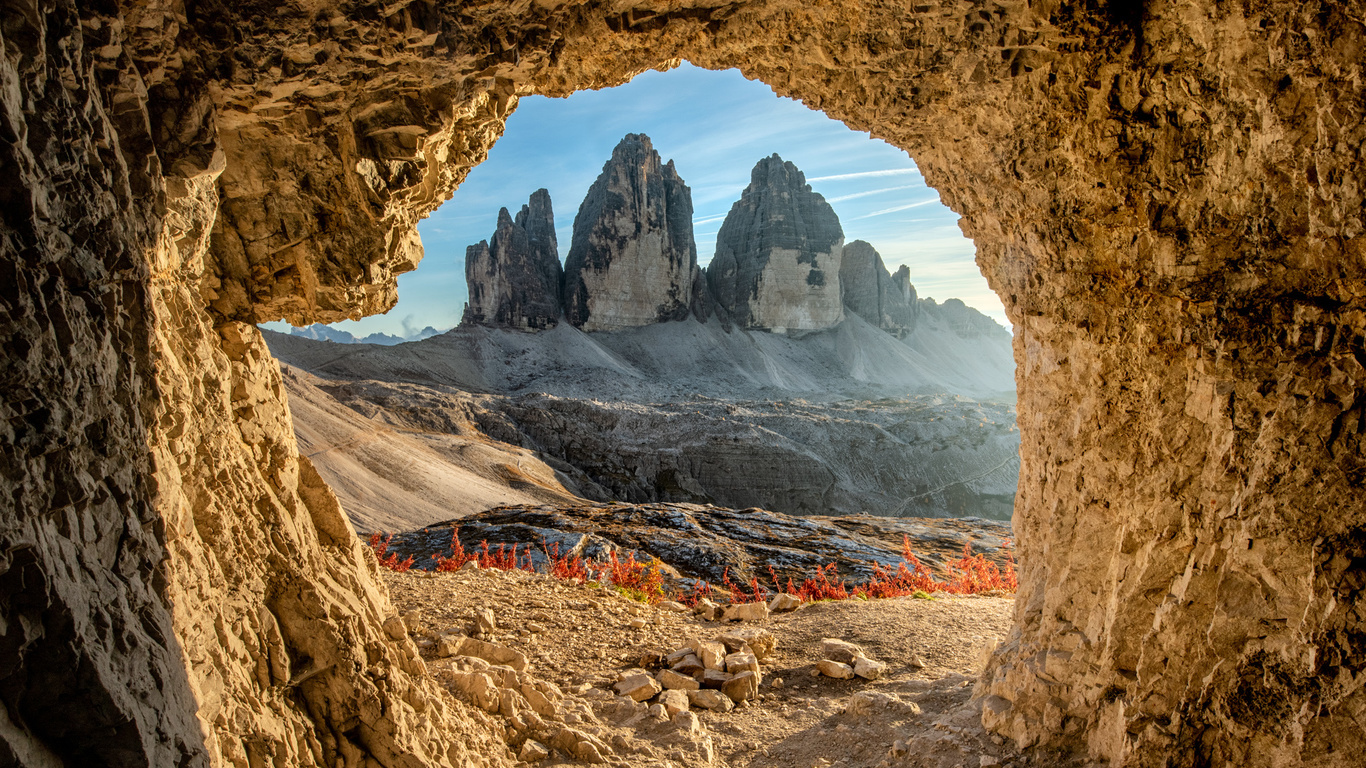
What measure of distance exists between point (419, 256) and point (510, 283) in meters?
64.4

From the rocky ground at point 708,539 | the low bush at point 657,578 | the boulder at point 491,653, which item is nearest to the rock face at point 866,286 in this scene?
the rocky ground at point 708,539

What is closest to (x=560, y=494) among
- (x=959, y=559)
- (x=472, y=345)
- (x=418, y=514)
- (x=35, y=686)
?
(x=418, y=514)

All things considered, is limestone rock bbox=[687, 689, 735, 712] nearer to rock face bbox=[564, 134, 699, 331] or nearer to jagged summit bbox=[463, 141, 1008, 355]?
jagged summit bbox=[463, 141, 1008, 355]

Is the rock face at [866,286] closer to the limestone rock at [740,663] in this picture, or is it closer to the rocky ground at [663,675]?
the rocky ground at [663,675]

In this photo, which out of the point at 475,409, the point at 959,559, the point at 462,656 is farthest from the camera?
the point at 475,409

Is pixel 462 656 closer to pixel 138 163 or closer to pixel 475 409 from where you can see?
pixel 138 163

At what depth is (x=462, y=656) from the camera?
5633mm

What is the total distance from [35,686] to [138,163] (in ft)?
6.15

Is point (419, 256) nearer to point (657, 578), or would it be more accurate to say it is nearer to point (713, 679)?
point (713, 679)

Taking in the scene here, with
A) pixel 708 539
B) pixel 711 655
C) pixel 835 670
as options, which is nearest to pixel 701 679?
pixel 711 655

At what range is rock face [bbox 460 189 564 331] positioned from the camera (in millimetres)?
65875

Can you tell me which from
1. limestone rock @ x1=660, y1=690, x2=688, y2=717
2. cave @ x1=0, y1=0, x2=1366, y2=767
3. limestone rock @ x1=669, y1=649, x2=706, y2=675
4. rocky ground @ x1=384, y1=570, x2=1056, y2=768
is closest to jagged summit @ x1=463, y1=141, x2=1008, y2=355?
rocky ground @ x1=384, y1=570, x2=1056, y2=768

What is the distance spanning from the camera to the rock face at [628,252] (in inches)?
2763

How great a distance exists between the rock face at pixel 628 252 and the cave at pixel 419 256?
66284 millimetres
